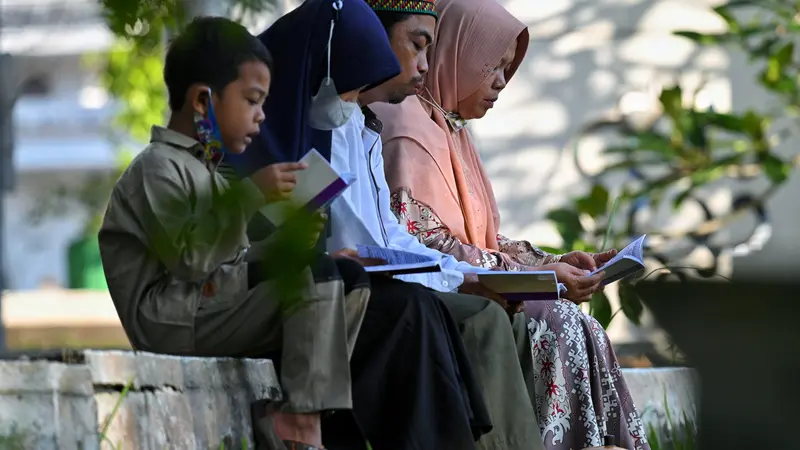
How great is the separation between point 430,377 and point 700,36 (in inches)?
194

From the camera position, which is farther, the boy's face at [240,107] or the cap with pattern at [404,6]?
the cap with pattern at [404,6]

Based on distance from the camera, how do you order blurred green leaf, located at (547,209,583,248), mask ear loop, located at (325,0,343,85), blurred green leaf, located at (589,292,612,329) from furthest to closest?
blurred green leaf, located at (547,209,583,248), blurred green leaf, located at (589,292,612,329), mask ear loop, located at (325,0,343,85)

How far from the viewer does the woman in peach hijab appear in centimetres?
404

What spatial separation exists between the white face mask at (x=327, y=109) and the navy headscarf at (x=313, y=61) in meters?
0.02

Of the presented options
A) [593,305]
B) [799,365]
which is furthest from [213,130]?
[593,305]

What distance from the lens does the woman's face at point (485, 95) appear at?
183 inches

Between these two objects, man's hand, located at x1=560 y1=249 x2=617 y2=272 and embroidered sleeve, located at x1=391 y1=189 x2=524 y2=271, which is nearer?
embroidered sleeve, located at x1=391 y1=189 x2=524 y2=271

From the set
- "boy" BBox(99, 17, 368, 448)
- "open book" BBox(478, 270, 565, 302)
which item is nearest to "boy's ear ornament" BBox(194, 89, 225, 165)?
"boy" BBox(99, 17, 368, 448)

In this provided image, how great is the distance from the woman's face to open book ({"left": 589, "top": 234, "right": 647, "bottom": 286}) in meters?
0.81

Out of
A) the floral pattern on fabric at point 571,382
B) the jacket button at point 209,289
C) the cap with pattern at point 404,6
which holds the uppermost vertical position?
the cap with pattern at point 404,6

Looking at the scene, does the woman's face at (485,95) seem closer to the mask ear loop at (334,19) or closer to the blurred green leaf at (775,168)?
the mask ear loop at (334,19)

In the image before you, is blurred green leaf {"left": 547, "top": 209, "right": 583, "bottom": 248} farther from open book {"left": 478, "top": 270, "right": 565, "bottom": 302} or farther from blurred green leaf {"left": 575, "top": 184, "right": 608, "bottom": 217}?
open book {"left": 478, "top": 270, "right": 565, "bottom": 302}

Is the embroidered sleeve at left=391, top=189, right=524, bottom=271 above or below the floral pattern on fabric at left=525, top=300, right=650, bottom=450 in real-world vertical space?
above

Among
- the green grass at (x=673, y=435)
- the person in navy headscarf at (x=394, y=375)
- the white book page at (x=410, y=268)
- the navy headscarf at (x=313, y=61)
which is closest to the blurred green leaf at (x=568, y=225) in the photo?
the green grass at (x=673, y=435)
